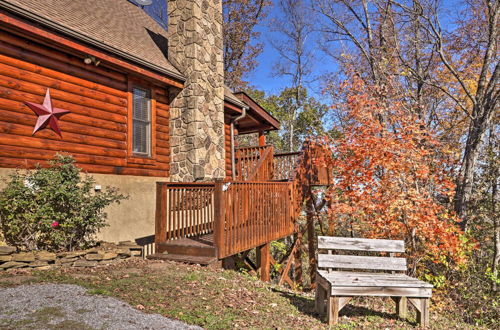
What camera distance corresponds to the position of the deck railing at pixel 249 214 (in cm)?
617

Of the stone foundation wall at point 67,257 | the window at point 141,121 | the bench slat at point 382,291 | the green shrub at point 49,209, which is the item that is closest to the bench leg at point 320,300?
the bench slat at point 382,291

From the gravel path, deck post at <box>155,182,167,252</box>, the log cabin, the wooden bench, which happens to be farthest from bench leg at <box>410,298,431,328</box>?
deck post at <box>155,182,167,252</box>

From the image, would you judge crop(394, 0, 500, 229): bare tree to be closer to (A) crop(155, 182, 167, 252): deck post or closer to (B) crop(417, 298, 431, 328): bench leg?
(B) crop(417, 298, 431, 328): bench leg

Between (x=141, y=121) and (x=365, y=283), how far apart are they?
677cm

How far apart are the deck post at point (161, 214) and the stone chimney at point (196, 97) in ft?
7.17

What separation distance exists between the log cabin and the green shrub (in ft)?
1.78

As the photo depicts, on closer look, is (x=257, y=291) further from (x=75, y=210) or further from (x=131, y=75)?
(x=131, y=75)

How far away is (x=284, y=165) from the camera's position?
12.3 metres

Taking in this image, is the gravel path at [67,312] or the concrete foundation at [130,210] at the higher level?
the concrete foundation at [130,210]

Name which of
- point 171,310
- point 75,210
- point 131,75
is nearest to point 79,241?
point 75,210

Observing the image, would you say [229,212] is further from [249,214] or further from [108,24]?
[108,24]

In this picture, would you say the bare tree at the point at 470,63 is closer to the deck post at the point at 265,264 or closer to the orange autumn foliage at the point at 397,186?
the orange autumn foliage at the point at 397,186

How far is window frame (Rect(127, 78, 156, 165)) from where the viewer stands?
27.2 feet

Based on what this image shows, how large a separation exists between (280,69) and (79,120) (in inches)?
860
